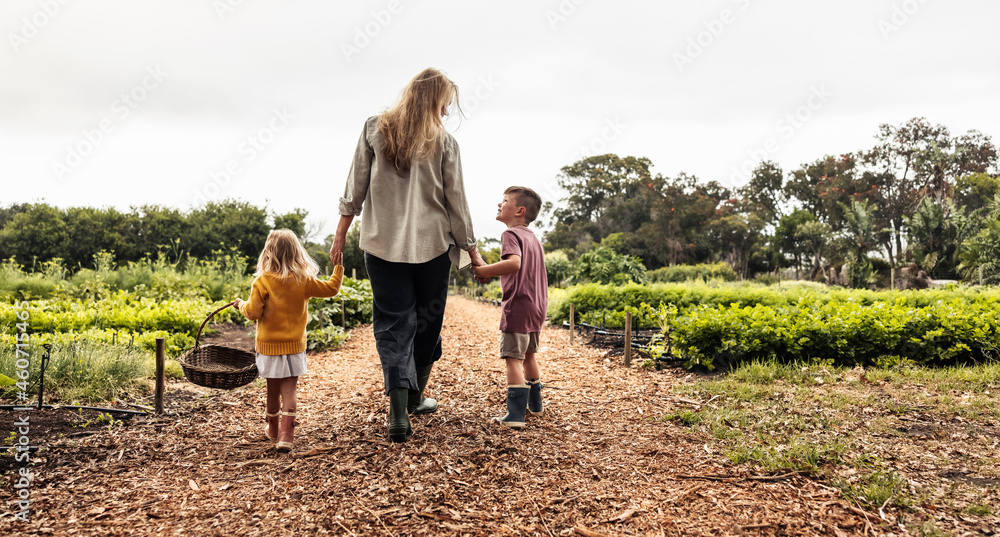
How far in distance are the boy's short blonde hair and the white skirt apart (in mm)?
1526

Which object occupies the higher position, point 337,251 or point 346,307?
point 337,251

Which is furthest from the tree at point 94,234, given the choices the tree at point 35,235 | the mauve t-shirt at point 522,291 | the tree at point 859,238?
the tree at point 859,238

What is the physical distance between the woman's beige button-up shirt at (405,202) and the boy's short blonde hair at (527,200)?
0.46 metres

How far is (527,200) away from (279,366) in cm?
166

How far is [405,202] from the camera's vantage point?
2.91 m

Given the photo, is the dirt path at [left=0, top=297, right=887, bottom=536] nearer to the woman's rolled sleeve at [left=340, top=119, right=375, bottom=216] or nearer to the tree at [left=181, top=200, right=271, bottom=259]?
the woman's rolled sleeve at [left=340, top=119, right=375, bottom=216]

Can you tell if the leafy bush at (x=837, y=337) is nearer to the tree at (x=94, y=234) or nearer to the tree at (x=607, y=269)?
the tree at (x=607, y=269)

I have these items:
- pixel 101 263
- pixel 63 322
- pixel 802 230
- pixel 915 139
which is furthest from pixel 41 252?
pixel 915 139

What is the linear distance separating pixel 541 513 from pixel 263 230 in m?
23.2

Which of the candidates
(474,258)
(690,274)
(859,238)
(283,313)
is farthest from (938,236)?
(283,313)

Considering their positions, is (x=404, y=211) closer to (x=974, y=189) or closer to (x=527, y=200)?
(x=527, y=200)

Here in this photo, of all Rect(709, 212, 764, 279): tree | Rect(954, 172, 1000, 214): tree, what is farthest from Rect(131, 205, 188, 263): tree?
Rect(954, 172, 1000, 214): tree

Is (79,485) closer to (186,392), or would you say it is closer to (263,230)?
(186,392)

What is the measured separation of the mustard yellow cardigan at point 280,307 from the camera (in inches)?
113
